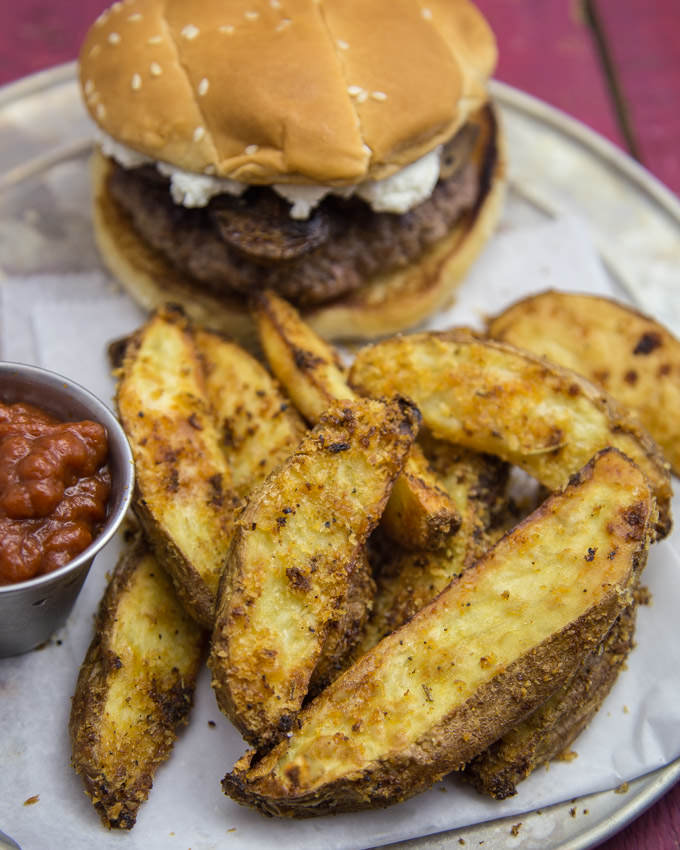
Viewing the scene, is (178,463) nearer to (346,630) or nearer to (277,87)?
(346,630)

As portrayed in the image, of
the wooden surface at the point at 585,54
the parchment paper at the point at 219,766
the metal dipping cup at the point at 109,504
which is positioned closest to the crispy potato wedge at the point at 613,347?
the parchment paper at the point at 219,766

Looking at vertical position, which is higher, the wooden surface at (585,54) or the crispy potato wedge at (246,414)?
the crispy potato wedge at (246,414)

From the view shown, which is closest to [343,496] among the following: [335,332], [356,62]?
[335,332]

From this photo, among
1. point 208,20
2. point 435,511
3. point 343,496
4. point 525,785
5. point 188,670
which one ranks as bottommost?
point 525,785

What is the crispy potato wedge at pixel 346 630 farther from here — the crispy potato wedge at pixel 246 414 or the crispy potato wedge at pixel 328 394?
the crispy potato wedge at pixel 246 414

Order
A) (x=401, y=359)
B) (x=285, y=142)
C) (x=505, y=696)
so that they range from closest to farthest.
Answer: (x=505, y=696), (x=401, y=359), (x=285, y=142)

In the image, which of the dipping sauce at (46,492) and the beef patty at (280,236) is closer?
the dipping sauce at (46,492)

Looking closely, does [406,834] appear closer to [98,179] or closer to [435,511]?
[435,511]
